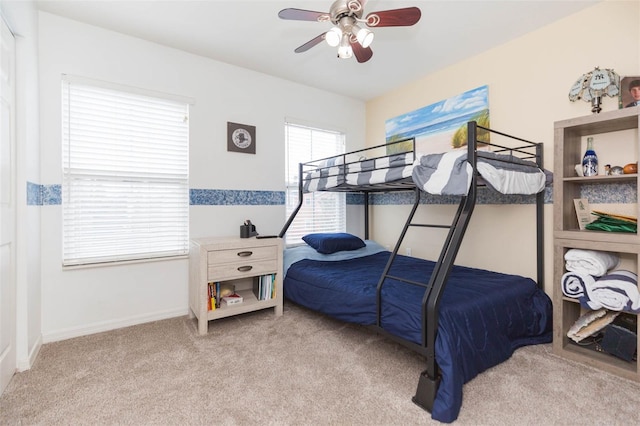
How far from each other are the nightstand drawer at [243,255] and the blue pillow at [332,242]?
1.83 ft

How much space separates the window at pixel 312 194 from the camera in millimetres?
3566

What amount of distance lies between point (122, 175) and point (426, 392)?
276 centimetres

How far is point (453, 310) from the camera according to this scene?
1704 mm

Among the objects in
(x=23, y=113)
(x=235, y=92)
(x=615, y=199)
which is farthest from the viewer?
(x=235, y=92)

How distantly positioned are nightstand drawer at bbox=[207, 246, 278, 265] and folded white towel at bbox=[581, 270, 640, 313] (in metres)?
2.30

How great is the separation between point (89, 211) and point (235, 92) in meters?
1.74

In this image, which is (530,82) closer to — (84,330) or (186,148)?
(186,148)

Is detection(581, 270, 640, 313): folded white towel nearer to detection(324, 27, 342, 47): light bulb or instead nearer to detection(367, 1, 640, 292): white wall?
detection(367, 1, 640, 292): white wall

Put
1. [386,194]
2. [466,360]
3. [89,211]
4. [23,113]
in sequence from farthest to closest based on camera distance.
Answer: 1. [386,194]
2. [89,211]
3. [23,113]
4. [466,360]

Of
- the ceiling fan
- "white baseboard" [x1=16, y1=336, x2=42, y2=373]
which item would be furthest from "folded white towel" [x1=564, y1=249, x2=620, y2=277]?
"white baseboard" [x1=16, y1=336, x2=42, y2=373]

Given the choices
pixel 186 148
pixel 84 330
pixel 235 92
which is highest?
pixel 235 92

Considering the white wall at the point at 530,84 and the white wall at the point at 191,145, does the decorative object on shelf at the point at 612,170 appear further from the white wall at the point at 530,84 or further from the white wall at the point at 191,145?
the white wall at the point at 191,145

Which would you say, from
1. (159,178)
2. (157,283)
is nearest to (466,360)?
(157,283)

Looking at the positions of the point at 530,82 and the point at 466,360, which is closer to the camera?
the point at 466,360
